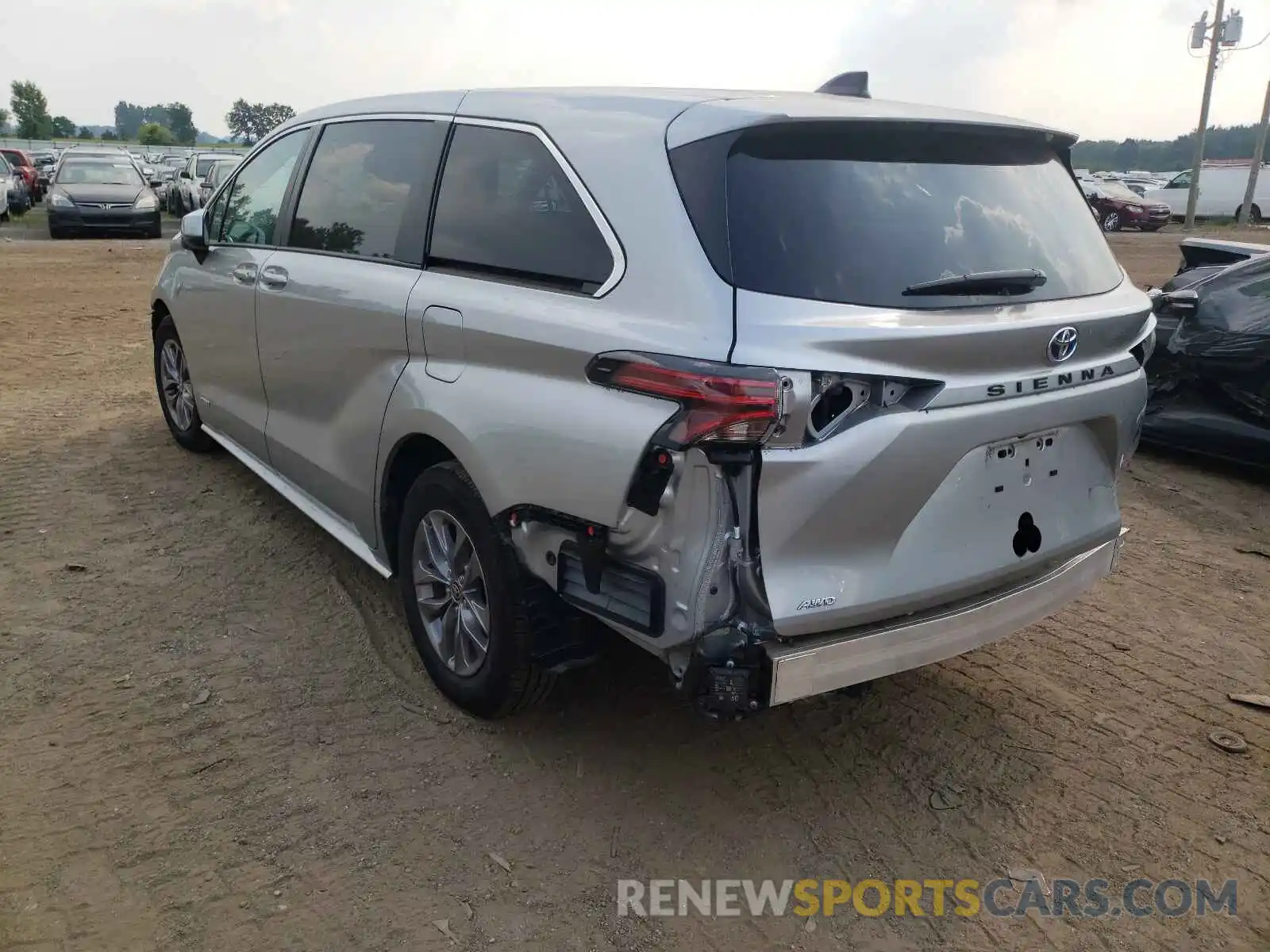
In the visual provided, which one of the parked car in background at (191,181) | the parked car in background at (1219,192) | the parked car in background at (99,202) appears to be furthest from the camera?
the parked car in background at (1219,192)

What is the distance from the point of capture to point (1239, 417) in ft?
20.2

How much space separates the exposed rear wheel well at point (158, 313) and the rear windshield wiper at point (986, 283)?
4.71 metres

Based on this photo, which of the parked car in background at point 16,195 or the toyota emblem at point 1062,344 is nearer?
the toyota emblem at point 1062,344

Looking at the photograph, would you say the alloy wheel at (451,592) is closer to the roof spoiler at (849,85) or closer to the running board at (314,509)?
the running board at (314,509)

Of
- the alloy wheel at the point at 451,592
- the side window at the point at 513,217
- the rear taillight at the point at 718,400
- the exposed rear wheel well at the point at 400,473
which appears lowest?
the alloy wheel at the point at 451,592

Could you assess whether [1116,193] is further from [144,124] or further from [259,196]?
[144,124]

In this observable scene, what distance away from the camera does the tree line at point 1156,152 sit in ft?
243

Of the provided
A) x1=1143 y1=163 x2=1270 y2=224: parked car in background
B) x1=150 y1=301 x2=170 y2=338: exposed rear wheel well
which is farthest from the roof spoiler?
x1=1143 y1=163 x2=1270 y2=224: parked car in background

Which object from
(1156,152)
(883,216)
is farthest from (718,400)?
(1156,152)

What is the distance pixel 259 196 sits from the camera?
191 inches

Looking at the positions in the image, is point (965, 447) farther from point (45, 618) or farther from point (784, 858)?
point (45, 618)

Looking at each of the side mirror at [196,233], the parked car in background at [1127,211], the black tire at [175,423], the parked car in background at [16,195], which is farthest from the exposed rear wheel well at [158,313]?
the parked car in background at [1127,211]

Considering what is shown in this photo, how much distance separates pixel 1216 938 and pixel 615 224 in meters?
2.43

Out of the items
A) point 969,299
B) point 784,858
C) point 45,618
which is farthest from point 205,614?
point 969,299
